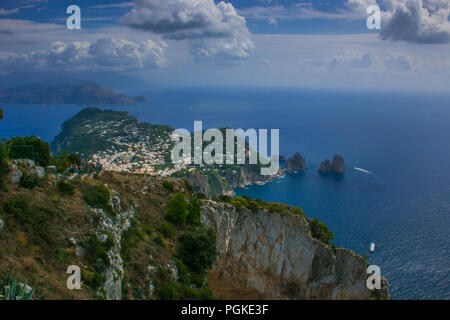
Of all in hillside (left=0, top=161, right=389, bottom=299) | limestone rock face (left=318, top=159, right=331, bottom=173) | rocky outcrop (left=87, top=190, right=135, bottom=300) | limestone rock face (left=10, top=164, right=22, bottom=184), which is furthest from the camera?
limestone rock face (left=318, top=159, right=331, bottom=173)

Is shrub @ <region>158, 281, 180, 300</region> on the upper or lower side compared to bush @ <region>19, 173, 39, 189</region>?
lower

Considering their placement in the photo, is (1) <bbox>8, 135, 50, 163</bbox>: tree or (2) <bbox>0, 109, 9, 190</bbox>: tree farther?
(1) <bbox>8, 135, 50, 163</bbox>: tree

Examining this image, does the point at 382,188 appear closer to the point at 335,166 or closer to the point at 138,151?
the point at 335,166

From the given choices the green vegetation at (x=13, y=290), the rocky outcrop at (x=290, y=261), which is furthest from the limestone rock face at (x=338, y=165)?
the green vegetation at (x=13, y=290)

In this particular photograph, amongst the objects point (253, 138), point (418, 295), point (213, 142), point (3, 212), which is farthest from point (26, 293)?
point (253, 138)

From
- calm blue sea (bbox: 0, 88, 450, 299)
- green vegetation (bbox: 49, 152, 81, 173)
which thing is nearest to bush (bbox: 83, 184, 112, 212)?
green vegetation (bbox: 49, 152, 81, 173)

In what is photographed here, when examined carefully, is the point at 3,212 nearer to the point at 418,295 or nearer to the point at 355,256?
the point at 355,256

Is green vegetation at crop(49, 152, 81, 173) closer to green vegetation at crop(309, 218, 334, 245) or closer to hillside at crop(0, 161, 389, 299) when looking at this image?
hillside at crop(0, 161, 389, 299)
